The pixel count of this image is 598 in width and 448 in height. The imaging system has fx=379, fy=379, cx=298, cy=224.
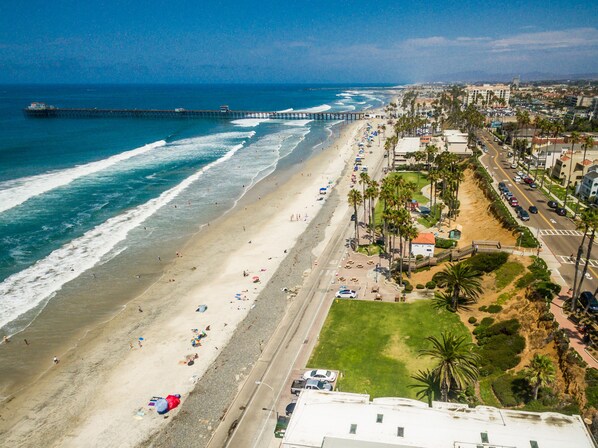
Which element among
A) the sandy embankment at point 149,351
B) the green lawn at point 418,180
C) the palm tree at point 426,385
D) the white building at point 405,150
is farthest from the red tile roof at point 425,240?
the white building at point 405,150

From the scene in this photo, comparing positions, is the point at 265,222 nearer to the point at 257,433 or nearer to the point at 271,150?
the point at 257,433

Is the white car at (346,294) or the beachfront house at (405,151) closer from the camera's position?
the white car at (346,294)

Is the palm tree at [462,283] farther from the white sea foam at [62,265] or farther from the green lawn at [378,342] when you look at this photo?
the white sea foam at [62,265]

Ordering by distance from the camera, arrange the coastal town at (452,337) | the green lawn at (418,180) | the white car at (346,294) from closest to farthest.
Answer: the coastal town at (452,337) → the white car at (346,294) → the green lawn at (418,180)

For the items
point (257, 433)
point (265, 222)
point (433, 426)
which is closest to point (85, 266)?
point (265, 222)

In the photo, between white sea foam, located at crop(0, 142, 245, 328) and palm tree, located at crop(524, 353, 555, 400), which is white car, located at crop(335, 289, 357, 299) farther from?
white sea foam, located at crop(0, 142, 245, 328)

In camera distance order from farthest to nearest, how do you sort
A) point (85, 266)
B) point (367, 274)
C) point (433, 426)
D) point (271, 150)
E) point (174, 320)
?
point (271, 150) → point (85, 266) → point (367, 274) → point (174, 320) → point (433, 426)

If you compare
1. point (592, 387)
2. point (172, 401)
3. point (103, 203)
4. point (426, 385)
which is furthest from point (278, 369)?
point (103, 203)
